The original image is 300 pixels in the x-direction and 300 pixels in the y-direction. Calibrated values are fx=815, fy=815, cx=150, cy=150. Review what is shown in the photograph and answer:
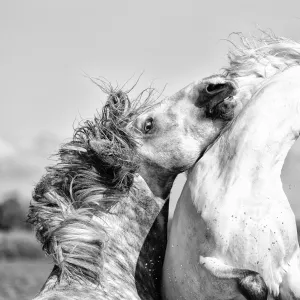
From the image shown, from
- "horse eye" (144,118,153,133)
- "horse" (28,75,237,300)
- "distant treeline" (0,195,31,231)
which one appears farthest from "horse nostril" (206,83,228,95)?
Answer: "distant treeline" (0,195,31,231)

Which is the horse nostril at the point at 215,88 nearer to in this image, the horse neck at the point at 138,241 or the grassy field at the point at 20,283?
the horse neck at the point at 138,241

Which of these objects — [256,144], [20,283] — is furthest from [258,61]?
[20,283]

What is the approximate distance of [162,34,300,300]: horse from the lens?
14.5 ft

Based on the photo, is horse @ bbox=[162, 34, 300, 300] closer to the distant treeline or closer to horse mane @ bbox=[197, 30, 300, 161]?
horse mane @ bbox=[197, 30, 300, 161]

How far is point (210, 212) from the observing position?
456 centimetres

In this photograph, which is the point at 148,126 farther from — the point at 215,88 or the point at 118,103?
the point at 215,88

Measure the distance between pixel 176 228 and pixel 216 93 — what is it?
2.95 feet

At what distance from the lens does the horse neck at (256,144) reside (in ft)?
15.0

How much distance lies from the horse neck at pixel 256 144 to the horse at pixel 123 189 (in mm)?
341

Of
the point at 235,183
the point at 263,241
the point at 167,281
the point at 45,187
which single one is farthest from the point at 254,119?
the point at 45,187

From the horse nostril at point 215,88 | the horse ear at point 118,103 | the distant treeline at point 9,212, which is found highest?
the horse nostril at point 215,88

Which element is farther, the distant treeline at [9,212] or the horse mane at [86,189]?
the distant treeline at [9,212]

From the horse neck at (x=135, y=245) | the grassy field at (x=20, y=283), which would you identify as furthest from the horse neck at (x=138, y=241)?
the grassy field at (x=20, y=283)

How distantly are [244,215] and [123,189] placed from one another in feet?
3.41
